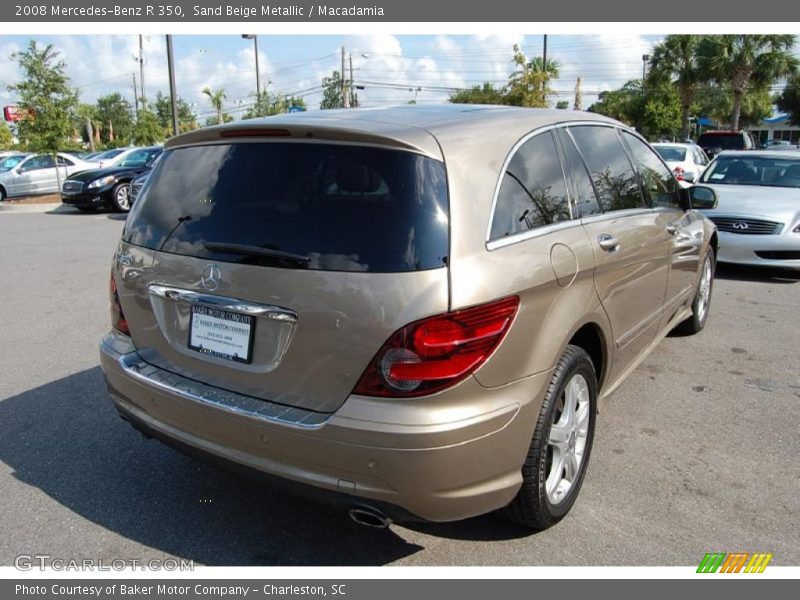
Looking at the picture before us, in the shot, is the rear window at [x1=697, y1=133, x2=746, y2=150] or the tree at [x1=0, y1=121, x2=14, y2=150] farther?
the tree at [x1=0, y1=121, x2=14, y2=150]

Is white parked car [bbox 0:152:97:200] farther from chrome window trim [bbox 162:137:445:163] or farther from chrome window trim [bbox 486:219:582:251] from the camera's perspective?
chrome window trim [bbox 486:219:582:251]

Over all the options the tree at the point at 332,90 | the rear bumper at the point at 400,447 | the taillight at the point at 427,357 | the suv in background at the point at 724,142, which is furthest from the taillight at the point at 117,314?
the tree at the point at 332,90

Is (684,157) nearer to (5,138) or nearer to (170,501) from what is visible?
(170,501)

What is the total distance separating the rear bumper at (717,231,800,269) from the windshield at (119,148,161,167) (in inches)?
620

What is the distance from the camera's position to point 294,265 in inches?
96.3

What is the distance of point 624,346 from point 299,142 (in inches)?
82.0

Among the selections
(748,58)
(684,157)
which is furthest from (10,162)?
(748,58)

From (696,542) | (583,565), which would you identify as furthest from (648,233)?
(583,565)

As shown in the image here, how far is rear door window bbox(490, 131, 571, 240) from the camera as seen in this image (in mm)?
2654

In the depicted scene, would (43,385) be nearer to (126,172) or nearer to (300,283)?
(300,283)

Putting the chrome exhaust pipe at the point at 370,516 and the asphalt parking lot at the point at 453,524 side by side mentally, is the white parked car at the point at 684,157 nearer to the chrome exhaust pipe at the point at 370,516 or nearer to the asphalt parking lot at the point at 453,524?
the asphalt parking lot at the point at 453,524

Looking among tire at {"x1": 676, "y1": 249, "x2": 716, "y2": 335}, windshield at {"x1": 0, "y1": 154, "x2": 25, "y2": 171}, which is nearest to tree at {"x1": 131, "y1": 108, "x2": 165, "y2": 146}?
windshield at {"x1": 0, "y1": 154, "x2": 25, "y2": 171}

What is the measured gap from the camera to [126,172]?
17031 millimetres

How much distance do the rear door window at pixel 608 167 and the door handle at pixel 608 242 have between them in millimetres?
222
